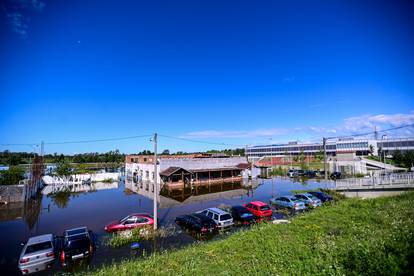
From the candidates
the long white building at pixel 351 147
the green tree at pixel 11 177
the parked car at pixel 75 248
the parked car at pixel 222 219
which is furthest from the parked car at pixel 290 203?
the long white building at pixel 351 147

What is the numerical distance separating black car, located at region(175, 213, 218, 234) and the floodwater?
81cm

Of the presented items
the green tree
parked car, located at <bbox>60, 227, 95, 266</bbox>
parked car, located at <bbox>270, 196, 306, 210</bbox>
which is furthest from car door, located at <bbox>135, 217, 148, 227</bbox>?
the green tree

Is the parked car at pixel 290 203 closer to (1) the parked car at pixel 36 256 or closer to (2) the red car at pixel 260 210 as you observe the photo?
(2) the red car at pixel 260 210

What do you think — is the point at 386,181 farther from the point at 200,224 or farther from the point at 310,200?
the point at 200,224

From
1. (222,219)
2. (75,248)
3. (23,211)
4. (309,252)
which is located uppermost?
(309,252)

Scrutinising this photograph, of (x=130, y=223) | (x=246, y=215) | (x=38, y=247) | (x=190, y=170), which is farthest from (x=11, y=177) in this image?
(x=246, y=215)

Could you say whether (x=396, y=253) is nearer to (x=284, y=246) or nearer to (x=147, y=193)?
(x=284, y=246)

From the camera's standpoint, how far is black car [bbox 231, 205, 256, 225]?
18953mm

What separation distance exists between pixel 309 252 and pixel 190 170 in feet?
108

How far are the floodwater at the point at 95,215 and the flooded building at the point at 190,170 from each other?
→ 4.97 metres

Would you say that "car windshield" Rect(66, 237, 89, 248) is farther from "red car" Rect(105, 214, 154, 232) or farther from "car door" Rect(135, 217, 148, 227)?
"car door" Rect(135, 217, 148, 227)

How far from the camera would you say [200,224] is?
16625 millimetres

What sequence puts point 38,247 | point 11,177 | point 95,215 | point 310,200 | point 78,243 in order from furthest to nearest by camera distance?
1. point 11,177
2. point 310,200
3. point 95,215
4. point 78,243
5. point 38,247

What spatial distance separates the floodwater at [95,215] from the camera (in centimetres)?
1335
